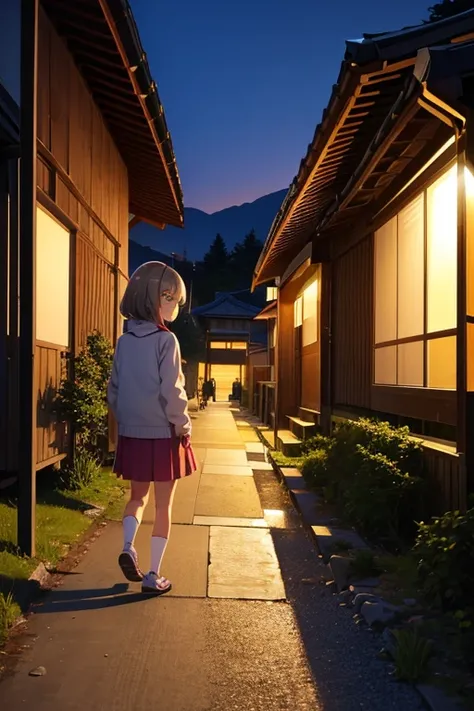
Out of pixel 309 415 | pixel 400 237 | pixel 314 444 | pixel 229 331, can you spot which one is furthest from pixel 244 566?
pixel 229 331

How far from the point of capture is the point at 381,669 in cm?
325

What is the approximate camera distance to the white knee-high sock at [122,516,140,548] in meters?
4.35

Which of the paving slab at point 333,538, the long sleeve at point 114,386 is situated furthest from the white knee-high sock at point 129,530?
the paving slab at point 333,538

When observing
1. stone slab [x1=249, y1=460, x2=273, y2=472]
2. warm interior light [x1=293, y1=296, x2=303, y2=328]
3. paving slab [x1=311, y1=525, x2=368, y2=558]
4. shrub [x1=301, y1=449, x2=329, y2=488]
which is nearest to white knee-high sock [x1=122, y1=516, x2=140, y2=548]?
paving slab [x1=311, y1=525, x2=368, y2=558]

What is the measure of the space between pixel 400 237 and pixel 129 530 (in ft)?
13.9

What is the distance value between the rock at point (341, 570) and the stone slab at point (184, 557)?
886 millimetres

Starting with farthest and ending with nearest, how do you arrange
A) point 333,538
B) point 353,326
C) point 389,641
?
point 353,326
point 333,538
point 389,641

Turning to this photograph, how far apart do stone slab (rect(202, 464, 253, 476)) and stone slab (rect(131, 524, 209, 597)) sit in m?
3.39

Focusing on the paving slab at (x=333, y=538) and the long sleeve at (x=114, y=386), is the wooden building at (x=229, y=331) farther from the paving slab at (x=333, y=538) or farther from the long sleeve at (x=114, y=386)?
the long sleeve at (x=114, y=386)

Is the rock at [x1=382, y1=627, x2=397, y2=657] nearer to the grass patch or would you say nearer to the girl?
the girl

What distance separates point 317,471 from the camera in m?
7.54

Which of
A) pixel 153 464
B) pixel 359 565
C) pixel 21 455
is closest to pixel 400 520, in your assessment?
pixel 359 565

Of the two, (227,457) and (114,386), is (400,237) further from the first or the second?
(227,457)

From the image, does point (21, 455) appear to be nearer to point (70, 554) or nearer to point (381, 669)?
point (70, 554)
